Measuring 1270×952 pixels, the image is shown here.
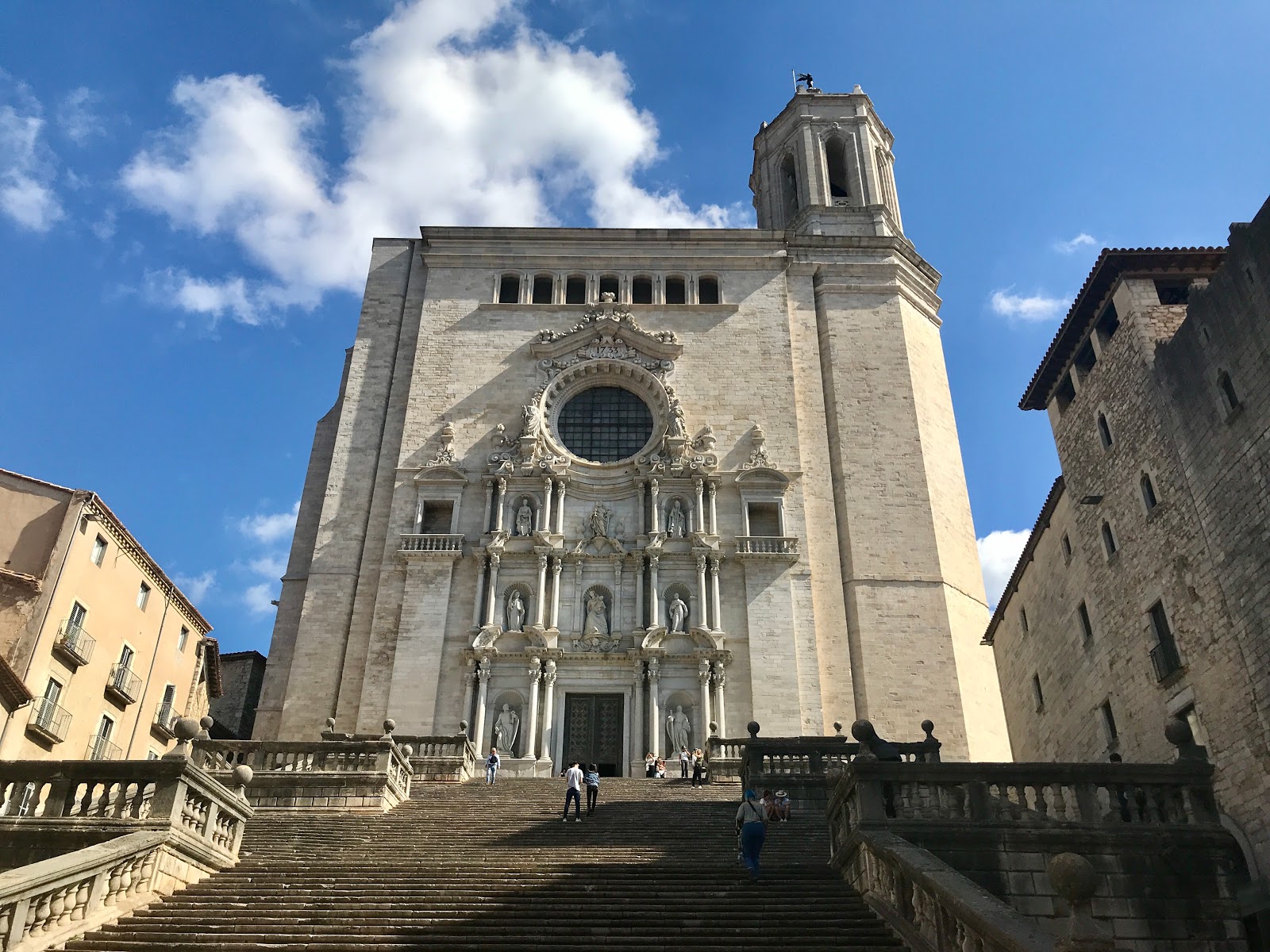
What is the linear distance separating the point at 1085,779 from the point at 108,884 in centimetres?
1016

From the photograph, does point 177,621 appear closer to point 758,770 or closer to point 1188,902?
point 758,770

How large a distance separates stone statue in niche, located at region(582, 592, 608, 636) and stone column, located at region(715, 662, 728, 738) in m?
3.02

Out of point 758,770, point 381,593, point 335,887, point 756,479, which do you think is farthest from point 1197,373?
point 381,593

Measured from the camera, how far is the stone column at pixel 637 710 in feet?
79.5

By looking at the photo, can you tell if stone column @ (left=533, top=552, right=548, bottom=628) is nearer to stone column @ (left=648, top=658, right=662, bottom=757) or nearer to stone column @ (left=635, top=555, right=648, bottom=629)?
stone column @ (left=635, top=555, right=648, bottom=629)

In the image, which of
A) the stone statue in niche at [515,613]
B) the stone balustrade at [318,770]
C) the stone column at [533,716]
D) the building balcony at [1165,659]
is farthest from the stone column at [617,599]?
the building balcony at [1165,659]

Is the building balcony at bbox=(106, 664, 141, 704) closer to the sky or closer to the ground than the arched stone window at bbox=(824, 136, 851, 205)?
closer to the ground

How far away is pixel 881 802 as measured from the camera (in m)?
11.0

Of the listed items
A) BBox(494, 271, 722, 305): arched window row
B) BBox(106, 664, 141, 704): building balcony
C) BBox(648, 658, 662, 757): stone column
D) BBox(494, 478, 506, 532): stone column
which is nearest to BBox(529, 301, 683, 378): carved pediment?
BBox(494, 271, 722, 305): arched window row

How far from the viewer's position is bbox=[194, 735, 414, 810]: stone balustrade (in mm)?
16875

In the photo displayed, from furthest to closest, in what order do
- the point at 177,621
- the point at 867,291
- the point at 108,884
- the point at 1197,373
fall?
the point at 867,291 < the point at 177,621 < the point at 1197,373 < the point at 108,884

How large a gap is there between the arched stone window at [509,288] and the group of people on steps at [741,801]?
1486 cm

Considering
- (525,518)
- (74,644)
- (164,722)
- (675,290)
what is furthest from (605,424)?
(164,722)

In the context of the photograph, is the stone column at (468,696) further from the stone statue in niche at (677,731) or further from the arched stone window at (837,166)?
the arched stone window at (837,166)
